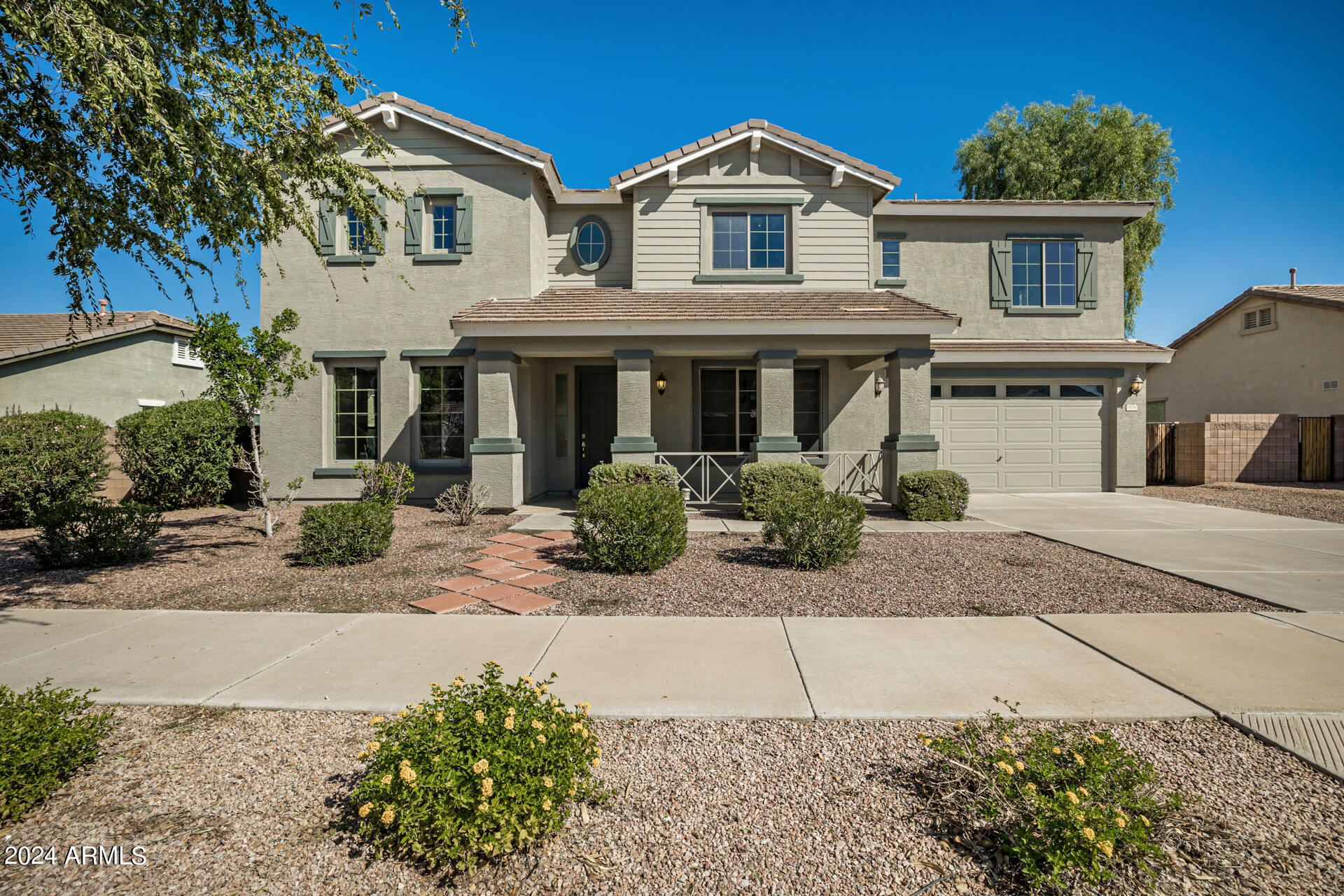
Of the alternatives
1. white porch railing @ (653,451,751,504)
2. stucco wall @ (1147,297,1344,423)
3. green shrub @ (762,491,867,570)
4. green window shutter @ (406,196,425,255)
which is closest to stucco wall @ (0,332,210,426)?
green window shutter @ (406,196,425,255)

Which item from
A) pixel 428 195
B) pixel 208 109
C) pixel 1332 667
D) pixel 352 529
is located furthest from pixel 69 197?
pixel 1332 667

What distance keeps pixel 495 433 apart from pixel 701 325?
401cm

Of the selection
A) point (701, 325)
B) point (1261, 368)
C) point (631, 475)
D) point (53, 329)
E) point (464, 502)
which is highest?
point (53, 329)

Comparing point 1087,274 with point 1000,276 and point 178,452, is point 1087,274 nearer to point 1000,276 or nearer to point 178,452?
point 1000,276

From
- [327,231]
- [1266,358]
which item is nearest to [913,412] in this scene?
[327,231]

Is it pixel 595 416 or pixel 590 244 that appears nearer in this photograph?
pixel 590 244

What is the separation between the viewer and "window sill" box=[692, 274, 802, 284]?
39.7ft

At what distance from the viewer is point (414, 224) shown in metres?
11.6

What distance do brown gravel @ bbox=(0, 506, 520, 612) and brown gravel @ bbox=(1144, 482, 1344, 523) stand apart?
13838 mm

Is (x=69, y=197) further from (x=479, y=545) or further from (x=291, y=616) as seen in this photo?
(x=479, y=545)

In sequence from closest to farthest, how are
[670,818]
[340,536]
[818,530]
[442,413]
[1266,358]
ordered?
[670,818], [818,530], [340,536], [442,413], [1266,358]

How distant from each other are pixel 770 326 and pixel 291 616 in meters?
7.93

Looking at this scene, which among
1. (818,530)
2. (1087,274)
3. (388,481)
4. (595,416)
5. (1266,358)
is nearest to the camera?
(818,530)

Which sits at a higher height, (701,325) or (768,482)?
(701,325)
